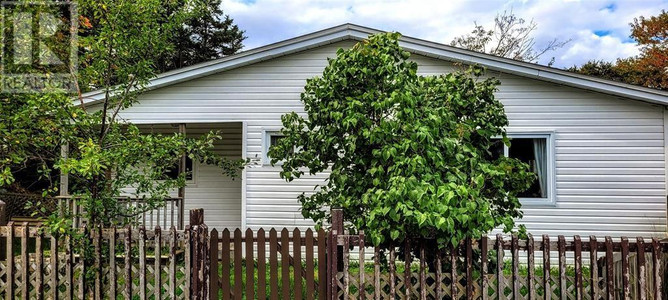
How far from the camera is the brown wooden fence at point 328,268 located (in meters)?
3.80

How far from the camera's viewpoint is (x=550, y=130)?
24.6ft

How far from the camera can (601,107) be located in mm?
7371

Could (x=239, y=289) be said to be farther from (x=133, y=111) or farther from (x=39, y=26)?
(x=133, y=111)

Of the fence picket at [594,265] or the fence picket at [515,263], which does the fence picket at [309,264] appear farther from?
the fence picket at [594,265]

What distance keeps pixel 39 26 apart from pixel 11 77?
114cm

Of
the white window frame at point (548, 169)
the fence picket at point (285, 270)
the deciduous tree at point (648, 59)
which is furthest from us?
the deciduous tree at point (648, 59)

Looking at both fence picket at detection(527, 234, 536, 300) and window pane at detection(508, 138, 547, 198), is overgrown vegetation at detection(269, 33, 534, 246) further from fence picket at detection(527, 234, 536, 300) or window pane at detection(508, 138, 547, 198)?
window pane at detection(508, 138, 547, 198)

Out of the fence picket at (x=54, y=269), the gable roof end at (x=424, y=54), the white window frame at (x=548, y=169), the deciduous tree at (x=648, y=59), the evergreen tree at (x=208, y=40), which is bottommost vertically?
the fence picket at (x=54, y=269)

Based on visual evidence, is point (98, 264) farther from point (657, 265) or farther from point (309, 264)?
point (657, 265)

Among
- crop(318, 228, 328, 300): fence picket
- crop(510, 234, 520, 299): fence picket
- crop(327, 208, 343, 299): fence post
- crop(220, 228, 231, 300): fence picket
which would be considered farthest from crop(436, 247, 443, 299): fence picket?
crop(220, 228, 231, 300): fence picket

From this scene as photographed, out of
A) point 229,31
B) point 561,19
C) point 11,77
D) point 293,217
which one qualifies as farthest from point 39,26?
point 561,19

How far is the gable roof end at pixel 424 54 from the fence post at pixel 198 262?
4.44m

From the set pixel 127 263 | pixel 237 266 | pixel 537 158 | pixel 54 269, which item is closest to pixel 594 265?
pixel 237 266

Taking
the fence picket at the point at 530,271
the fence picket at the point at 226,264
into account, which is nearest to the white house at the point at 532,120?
the fence picket at the point at 226,264
